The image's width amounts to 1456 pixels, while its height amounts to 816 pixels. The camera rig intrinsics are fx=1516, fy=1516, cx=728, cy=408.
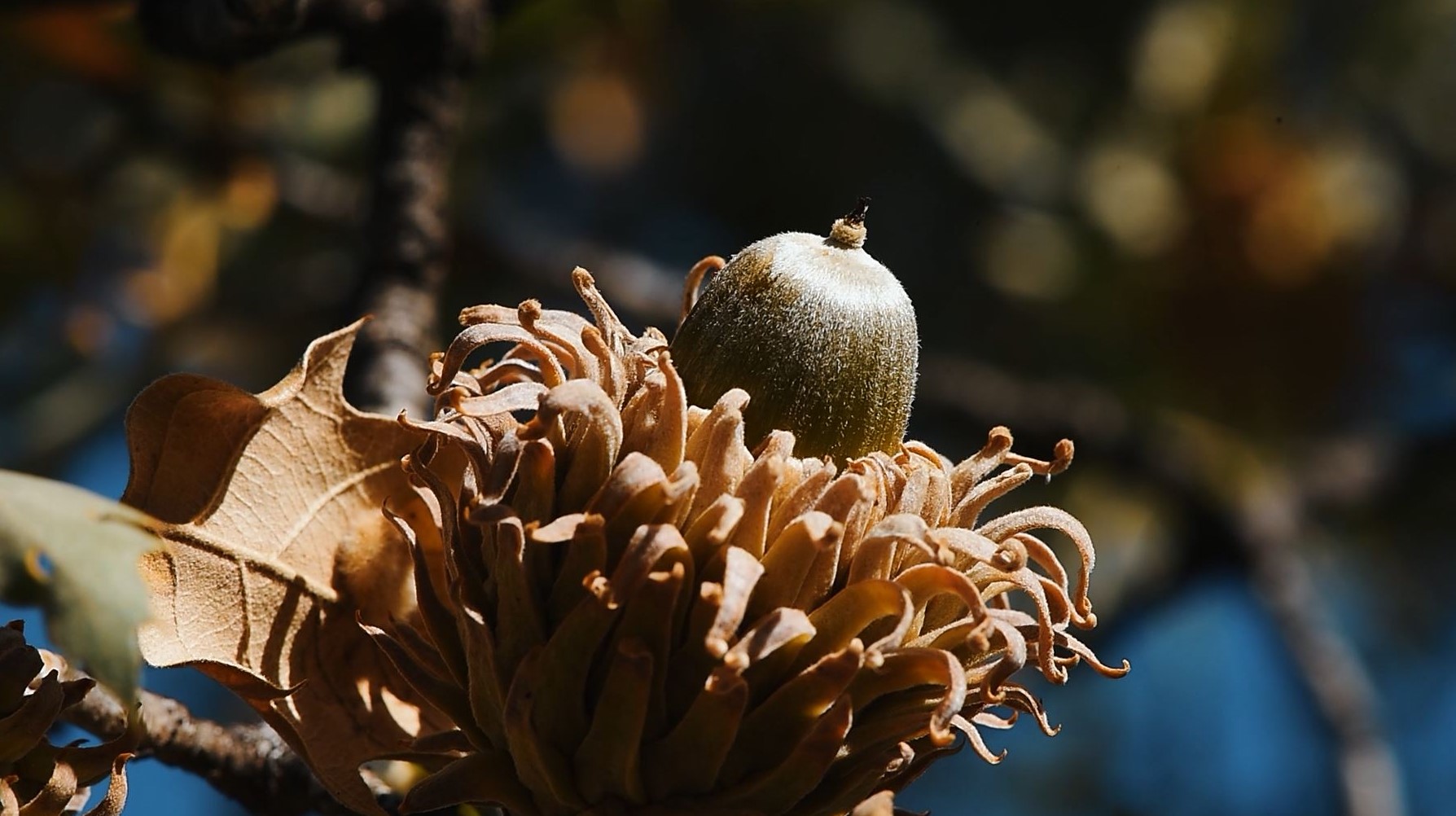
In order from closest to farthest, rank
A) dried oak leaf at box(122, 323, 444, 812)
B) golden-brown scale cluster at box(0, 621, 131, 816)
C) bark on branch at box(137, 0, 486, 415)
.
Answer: golden-brown scale cluster at box(0, 621, 131, 816), dried oak leaf at box(122, 323, 444, 812), bark on branch at box(137, 0, 486, 415)

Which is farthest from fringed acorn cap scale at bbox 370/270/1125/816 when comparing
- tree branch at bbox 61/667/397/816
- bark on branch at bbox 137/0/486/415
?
bark on branch at bbox 137/0/486/415

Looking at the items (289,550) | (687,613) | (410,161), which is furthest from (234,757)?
(410,161)

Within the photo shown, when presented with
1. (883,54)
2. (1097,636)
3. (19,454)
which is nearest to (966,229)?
(883,54)

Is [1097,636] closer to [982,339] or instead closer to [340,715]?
[340,715]

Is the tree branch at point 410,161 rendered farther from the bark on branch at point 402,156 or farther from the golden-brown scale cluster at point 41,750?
the golden-brown scale cluster at point 41,750

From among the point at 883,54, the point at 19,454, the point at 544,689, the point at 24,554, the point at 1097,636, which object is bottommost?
the point at 19,454

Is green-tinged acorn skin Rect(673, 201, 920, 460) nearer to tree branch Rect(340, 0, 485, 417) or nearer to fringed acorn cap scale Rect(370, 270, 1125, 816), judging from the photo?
fringed acorn cap scale Rect(370, 270, 1125, 816)
